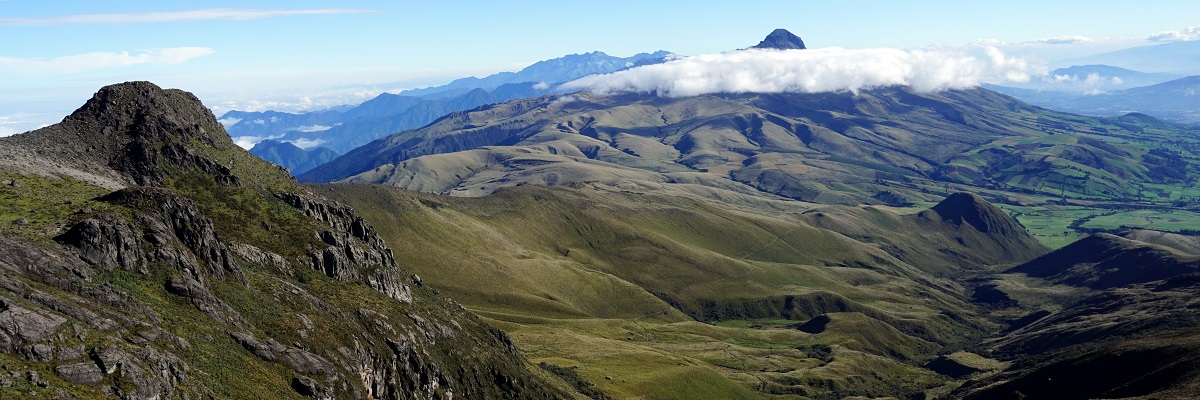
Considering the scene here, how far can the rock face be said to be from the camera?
8694 centimetres

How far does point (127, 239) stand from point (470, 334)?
90739mm

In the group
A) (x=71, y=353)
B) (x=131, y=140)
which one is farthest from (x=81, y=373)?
(x=131, y=140)

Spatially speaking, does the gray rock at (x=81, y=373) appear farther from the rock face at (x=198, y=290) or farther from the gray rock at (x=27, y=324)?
the gray rock at (x=27, y=324)

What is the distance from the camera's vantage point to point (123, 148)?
17350 cm

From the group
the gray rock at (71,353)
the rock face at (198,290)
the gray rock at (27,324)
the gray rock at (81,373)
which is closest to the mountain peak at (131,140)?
the rock face at (198,290)

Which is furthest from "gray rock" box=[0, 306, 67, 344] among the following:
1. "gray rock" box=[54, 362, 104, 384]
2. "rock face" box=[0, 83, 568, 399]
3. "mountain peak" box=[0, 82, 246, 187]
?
"mountain peak" box=[0, 82, 246, 187]

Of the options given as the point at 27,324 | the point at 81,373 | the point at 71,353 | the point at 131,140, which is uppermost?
the point at 131,140

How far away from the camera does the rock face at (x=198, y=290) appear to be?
8694 centimetres

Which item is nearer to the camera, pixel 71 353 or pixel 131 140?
pixel 71 353

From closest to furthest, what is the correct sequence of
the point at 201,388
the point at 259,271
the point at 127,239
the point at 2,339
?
the point at 2,339, the point at 201,388, the point at 127,239, the point at 259,271

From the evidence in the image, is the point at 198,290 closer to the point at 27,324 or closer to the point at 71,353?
the point at 71,353

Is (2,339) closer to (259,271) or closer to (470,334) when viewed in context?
(259,271)

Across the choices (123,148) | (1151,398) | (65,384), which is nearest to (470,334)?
(123,148)

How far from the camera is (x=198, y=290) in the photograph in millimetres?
115875
